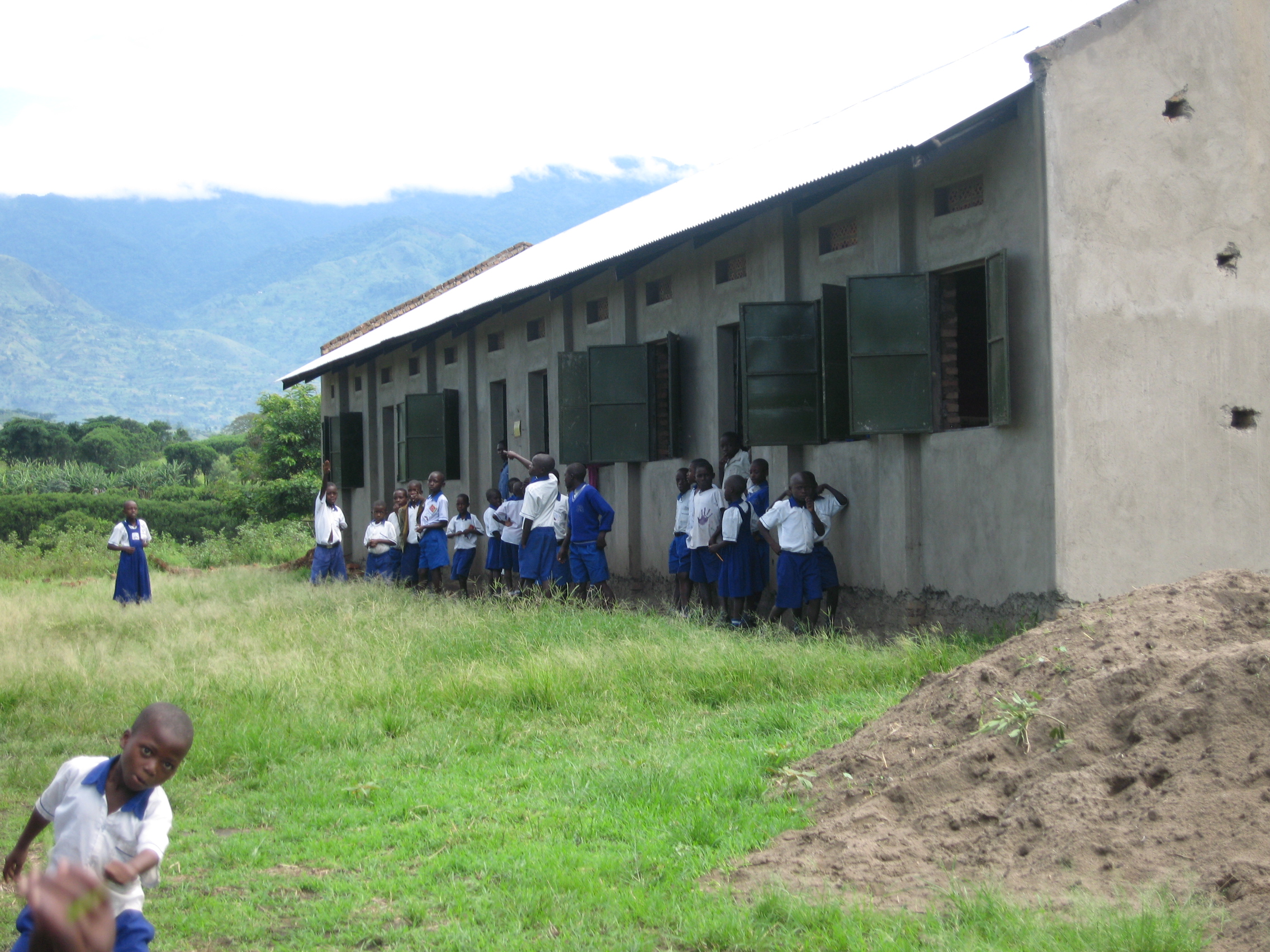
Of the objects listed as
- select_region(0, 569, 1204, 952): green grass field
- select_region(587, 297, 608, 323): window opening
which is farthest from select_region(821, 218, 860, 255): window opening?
select_region(587, 297, 608, 323): window opening

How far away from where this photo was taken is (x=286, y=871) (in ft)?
16.3

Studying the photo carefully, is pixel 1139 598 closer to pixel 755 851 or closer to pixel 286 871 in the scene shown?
pixel 755 851

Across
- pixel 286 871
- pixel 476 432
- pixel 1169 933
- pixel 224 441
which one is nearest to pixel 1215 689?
pixel 1169 933

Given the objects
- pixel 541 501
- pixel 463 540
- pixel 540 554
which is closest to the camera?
pixel 541 501

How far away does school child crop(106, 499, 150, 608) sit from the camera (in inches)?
596

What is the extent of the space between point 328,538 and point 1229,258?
415 inches

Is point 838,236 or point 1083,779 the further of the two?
point 838,236

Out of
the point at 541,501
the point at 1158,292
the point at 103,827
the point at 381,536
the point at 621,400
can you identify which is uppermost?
the point at 1158,292

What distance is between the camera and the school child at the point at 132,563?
49.6 feet

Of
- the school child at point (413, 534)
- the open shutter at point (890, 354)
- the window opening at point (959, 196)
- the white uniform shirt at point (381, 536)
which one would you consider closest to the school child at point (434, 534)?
the school child at point (413, 534)

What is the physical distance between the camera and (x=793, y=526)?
10227mm

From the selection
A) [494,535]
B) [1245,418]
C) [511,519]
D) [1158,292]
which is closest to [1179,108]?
[1158,292]

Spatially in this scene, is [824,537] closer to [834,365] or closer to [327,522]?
[834,365]

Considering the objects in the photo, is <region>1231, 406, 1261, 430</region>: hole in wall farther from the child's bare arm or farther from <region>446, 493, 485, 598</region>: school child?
<region>446, 493, 485, 598</region>: school child
